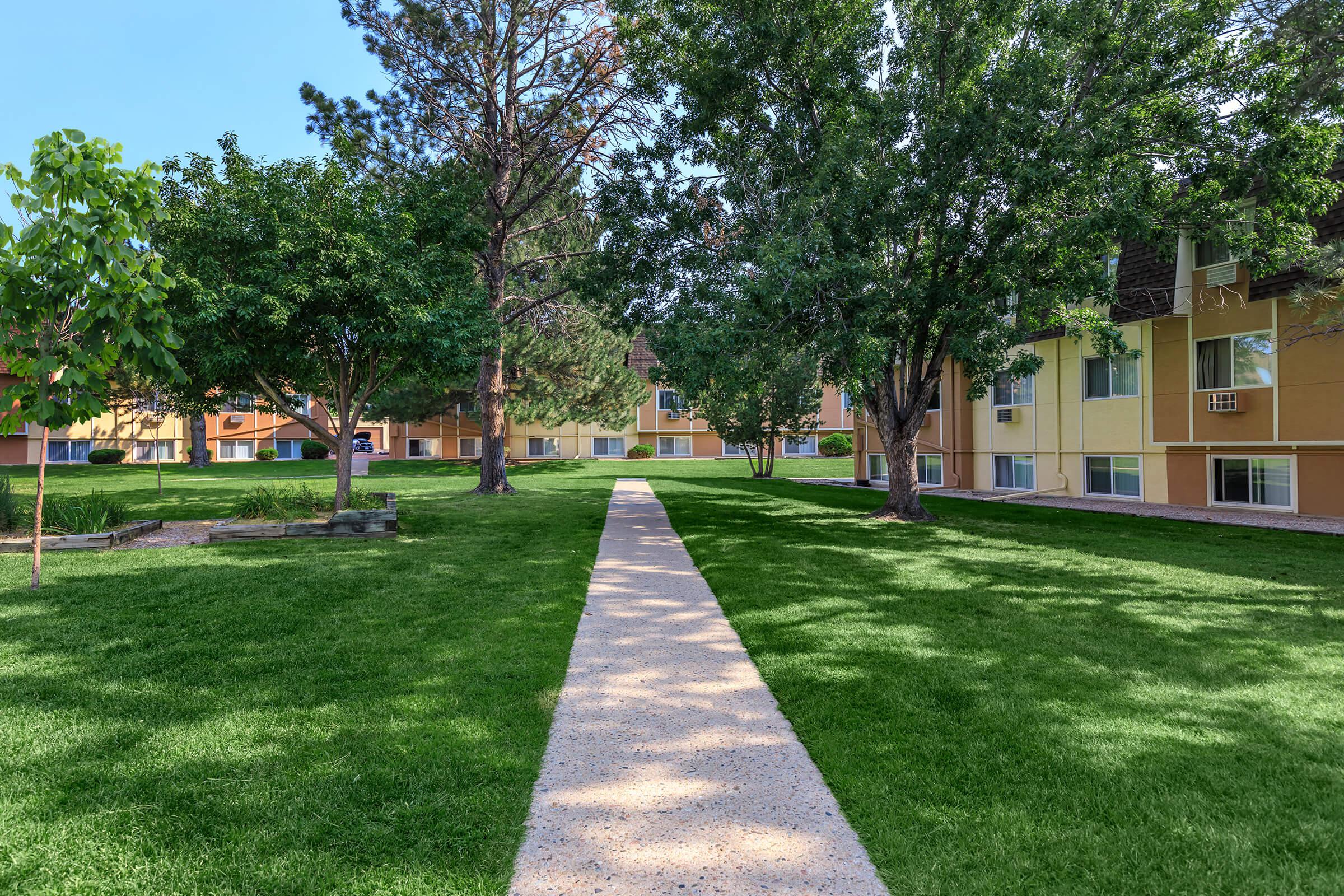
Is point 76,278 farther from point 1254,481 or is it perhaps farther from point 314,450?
point 314,450

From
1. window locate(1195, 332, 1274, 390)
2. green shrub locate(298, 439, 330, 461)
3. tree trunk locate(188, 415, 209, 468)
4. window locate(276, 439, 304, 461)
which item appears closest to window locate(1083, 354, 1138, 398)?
window locate(1195, 332, 1274, 390)

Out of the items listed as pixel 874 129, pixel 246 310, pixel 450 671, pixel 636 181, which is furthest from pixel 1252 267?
pixel 246 310

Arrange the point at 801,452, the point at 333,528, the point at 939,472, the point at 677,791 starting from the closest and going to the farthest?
1. the point at 677,791
2. the point at 333,528
3. the point at 939,472
4. the point at 801,452

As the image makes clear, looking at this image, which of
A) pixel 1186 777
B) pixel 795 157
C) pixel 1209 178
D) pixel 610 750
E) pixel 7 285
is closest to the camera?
pixel 1186 777

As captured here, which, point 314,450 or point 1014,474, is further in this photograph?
point 314,450

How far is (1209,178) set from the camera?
38.8 feet

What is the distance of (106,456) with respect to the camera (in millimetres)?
38375

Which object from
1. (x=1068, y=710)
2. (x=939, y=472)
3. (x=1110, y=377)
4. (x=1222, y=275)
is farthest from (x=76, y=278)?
(x=939, y=472)

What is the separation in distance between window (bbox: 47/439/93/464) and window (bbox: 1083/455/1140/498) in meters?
51.7

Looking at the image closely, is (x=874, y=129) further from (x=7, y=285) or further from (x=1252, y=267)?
(x=7, y=285)

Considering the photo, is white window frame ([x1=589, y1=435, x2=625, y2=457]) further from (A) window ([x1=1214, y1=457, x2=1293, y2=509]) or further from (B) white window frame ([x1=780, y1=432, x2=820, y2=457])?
(A) window ([x1=1214, y1=457, x2=1293, y2=509])

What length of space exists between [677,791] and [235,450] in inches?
2110

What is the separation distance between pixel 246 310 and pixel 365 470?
2598 centimetres

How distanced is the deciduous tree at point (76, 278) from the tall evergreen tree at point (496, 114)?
33.6 feet
